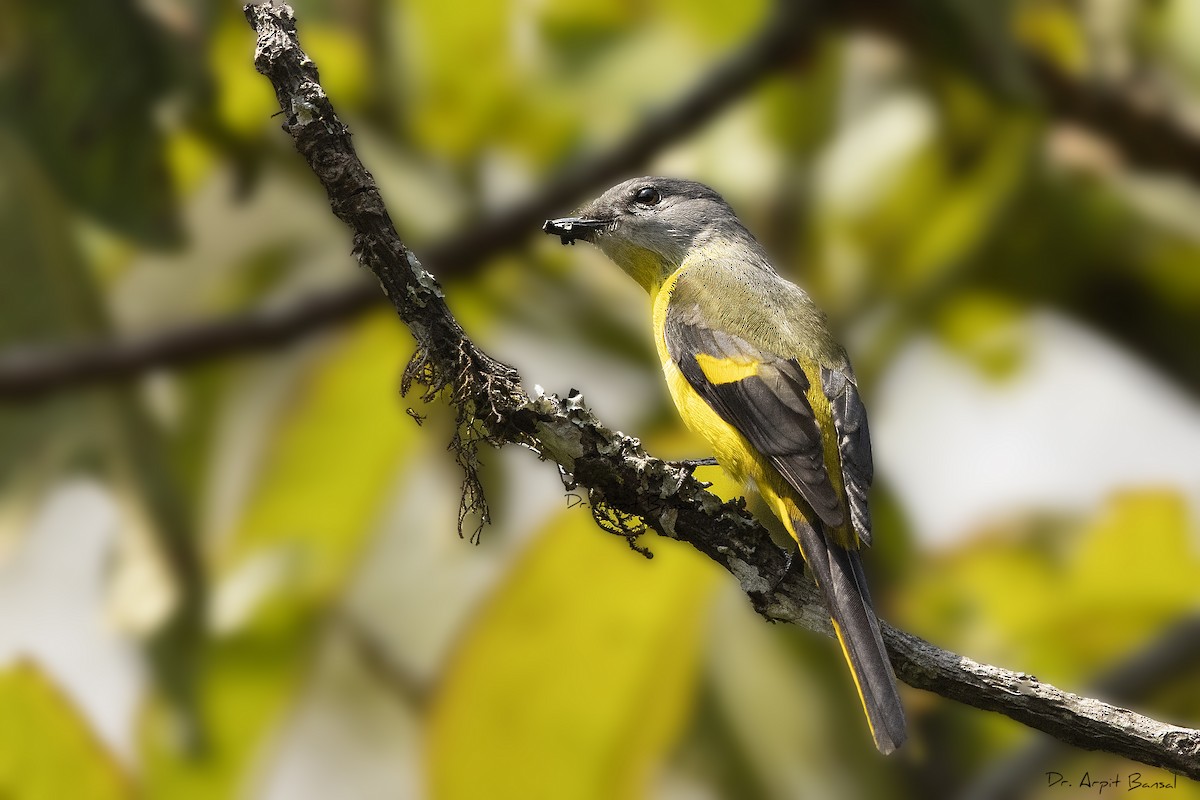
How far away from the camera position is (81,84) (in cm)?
428

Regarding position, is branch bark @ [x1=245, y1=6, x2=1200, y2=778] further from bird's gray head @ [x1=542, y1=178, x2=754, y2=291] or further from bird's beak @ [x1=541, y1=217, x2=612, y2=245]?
bird's gray head @ [x1=542, y1=178, x2=754, y2=291]

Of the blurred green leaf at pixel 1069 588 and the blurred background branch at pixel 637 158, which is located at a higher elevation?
the blurred background branch at pixel 637 158

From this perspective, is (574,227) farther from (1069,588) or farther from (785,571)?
(1069,588)

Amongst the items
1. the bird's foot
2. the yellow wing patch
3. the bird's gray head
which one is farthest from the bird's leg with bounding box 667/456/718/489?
the bird's gray head

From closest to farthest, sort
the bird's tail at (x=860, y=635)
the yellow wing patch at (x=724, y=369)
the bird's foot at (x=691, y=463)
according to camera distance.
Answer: the bird's tail at (x=860, y=635)
the bird's foot at (x=691, y=463)
the yellow wing patch at (x=724, y=369)

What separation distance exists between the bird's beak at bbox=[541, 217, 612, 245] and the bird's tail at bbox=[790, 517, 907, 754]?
93cm

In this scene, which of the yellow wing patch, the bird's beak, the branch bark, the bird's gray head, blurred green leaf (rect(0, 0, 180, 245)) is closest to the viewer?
the branch bark

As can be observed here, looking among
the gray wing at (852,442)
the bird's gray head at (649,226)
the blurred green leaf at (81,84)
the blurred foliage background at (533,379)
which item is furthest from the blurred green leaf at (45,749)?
the gray wing at (852,442)

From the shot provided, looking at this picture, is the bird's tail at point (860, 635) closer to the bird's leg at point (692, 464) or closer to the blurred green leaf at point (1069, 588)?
the bird's leg at point (692, 464)

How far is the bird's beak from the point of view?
2.44m

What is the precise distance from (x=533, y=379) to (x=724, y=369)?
8.49 feet

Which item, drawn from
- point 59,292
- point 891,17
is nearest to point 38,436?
point 59,292

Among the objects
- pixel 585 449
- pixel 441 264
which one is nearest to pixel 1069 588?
pixel 441 264

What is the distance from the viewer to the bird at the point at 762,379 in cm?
172
